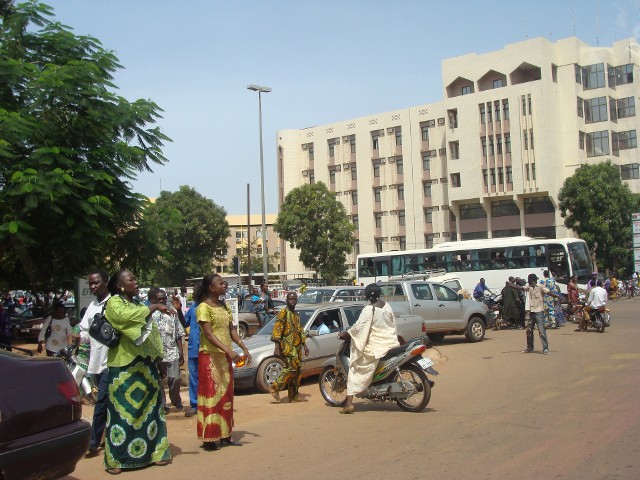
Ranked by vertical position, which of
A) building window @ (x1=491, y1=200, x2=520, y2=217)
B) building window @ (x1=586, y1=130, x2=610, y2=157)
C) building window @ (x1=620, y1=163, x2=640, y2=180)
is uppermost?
building window @ (x1=586, y1=130, x2=610, y2=157)

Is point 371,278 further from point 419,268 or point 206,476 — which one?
point 206,476

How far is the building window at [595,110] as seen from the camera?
185 ft

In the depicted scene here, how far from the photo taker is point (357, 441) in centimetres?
729

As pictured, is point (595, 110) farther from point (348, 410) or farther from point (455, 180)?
point (348, 410)

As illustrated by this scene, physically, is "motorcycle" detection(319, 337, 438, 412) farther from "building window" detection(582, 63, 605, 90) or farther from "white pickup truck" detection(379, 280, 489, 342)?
"building window" detection(582, 63, 605, 90)

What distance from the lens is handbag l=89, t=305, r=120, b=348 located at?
6.23 meters

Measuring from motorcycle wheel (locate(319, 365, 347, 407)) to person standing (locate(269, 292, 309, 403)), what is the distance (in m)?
0.48

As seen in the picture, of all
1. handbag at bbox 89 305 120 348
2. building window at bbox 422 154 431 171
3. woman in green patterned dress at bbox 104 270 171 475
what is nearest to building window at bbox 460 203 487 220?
building window at bbox 422 154 431 171

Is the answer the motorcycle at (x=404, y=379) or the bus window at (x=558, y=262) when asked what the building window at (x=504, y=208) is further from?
the motorcycle at (x=404, y=379)

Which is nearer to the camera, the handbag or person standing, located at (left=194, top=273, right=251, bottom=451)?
the handbag

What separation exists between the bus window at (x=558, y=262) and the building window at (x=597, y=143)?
28.0 m

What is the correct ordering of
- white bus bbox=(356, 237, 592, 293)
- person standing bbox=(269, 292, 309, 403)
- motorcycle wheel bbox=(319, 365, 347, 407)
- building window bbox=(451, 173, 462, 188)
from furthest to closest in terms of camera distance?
1. building window bbox=(451, 173, 462, 188)
2. white bus bbox=(356, 237, 592, 293)
3. person standing bbox=(269, 292, 309, 403)
4. motorcycle wheel bbox=(319, 365, 347, 407)

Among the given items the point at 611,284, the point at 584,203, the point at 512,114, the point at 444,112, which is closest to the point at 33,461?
the point at 611,284

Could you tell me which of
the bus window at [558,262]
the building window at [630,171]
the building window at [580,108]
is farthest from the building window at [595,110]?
the bus window at [558,262]
